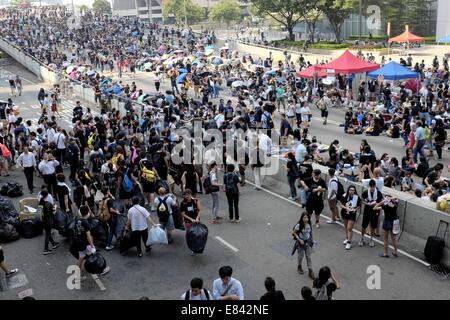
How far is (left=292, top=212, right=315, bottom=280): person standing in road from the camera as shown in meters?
9.33

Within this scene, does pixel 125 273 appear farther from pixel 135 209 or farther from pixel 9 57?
pixel 9 57

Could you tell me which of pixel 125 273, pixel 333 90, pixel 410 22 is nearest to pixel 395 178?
pixel 125 273

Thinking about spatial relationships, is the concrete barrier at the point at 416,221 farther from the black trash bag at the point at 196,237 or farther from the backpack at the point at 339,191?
the black trash bag at the point at 196,237

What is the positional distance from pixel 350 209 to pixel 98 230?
5524 mm

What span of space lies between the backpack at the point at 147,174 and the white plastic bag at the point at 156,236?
2.41 metres

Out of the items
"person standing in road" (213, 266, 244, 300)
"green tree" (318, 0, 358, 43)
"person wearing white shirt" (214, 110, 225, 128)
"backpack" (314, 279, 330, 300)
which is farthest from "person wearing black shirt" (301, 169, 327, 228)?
"green tree" (318, 0, 358, 43)

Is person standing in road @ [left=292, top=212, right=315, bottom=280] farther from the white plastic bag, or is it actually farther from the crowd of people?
the white plastic bag

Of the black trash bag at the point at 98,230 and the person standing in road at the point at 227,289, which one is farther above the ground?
the person standing in road at the point at 227,289

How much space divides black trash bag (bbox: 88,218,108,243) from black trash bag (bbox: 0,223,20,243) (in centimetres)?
220

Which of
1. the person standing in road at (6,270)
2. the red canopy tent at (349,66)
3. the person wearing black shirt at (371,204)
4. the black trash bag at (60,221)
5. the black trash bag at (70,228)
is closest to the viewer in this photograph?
the person standing in road at (6,270)

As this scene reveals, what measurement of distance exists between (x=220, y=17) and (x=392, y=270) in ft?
274

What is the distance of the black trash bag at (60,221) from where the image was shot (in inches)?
463

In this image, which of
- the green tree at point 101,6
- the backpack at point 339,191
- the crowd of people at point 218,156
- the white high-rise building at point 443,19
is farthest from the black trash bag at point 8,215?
the green tree at point 101,6

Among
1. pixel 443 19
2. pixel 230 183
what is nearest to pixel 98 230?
pixel 230 183
